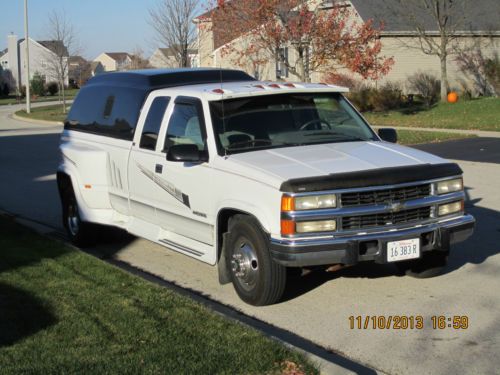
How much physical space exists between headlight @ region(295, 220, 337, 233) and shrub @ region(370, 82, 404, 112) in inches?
1046

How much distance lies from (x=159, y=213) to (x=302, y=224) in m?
2.14

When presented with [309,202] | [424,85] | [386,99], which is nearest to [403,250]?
[309,202]

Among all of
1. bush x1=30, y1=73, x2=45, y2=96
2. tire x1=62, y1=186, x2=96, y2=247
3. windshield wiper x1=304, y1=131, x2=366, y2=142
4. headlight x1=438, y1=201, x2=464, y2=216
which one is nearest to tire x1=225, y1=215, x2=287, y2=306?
windshield wiper x1=304, y1=131, x2=366, y2=142

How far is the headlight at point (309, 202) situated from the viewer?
18.0 ft

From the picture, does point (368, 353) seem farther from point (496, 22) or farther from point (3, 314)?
point (496, 22)

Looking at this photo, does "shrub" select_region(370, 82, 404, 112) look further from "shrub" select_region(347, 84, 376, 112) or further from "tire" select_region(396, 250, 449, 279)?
"tire" select_region(396, 250, 449, 279)

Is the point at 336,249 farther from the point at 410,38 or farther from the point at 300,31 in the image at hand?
the point at 410,38

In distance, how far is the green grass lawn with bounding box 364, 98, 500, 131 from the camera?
78.4 ft

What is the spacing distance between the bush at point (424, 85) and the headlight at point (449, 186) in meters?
29.8

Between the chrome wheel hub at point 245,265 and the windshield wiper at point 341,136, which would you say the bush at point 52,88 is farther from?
the chrome wheel hub at point 245,265

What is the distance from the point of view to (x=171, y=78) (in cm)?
779

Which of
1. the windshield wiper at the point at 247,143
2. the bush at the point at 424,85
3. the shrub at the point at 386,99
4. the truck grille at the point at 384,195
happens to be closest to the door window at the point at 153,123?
the windshield wiper at the point at 247,143

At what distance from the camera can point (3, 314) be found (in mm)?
5668
